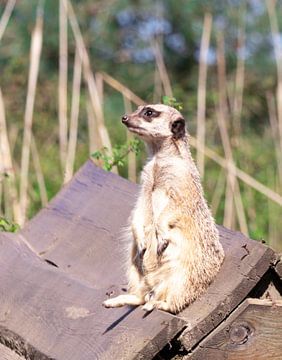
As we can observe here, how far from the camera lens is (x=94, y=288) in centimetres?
442

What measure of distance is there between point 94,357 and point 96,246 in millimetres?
1125

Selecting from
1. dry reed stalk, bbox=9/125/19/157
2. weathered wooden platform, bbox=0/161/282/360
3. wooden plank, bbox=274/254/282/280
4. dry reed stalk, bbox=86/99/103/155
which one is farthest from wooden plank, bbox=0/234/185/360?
dry reed stalk, bbox=9/125/19/157

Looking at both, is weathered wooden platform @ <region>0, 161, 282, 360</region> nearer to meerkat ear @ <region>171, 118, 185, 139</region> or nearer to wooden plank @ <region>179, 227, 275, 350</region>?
wooden plank @ <region>179, 227, 275, 350</region>

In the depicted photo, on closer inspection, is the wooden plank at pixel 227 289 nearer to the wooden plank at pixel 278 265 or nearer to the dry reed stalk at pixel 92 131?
the wooden plank at pixel 278 265

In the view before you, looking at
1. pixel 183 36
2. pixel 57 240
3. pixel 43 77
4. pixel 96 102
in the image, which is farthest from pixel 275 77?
pixel 57 240

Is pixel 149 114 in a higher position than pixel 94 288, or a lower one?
higher

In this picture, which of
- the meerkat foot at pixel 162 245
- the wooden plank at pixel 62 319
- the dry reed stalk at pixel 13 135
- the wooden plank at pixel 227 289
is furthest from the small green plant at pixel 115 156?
the dry reed stalk at pixel 13 135

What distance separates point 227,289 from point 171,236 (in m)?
0.36

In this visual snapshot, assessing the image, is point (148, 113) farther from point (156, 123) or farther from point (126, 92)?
point (126, 92)

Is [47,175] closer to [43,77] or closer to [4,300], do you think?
[43,77]

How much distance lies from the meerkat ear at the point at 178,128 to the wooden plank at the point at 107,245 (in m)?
0.45

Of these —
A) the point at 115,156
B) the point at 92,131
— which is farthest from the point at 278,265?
the point at 92,131

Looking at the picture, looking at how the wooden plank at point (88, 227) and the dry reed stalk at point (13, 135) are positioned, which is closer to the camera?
the wooden plank at point (88, 227)

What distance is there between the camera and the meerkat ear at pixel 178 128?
179 inches
